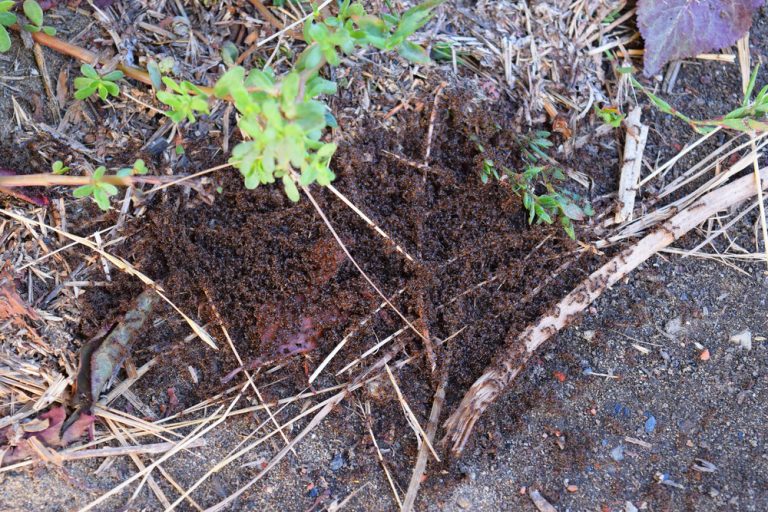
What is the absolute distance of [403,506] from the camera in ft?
6.44

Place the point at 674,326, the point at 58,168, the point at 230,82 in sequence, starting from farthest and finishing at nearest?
the point at 674,326 → the point at 58,168 → the point at 230,82

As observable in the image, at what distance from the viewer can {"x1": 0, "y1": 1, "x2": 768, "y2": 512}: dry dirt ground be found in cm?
199

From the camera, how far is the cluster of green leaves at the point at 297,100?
1.45 meters

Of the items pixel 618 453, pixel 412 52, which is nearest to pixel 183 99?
pixel 412 52

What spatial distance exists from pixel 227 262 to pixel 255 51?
0.65m

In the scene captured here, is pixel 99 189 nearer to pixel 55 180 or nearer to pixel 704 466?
pixel 55 180

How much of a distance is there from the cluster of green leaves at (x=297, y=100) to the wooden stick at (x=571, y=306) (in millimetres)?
808

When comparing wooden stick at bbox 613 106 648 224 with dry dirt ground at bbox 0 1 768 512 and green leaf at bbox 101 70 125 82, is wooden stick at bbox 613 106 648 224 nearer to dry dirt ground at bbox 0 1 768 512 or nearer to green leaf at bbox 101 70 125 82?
dry dirt ground at bbox 0 1 768 512

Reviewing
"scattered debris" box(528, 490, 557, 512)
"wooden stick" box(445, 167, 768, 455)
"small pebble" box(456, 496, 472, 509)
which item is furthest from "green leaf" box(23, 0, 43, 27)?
"scattered debris" box(528, 490, 557, 512)

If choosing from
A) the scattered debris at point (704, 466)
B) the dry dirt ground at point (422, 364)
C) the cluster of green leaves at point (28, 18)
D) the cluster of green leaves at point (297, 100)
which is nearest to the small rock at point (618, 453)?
the dry dirt ground at point (422, 364)

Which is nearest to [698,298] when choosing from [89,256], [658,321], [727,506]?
[658,321]

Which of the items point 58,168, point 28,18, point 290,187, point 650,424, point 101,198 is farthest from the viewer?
point 650,424

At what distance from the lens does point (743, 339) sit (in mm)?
2182

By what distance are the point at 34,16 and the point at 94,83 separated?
0.73ft
